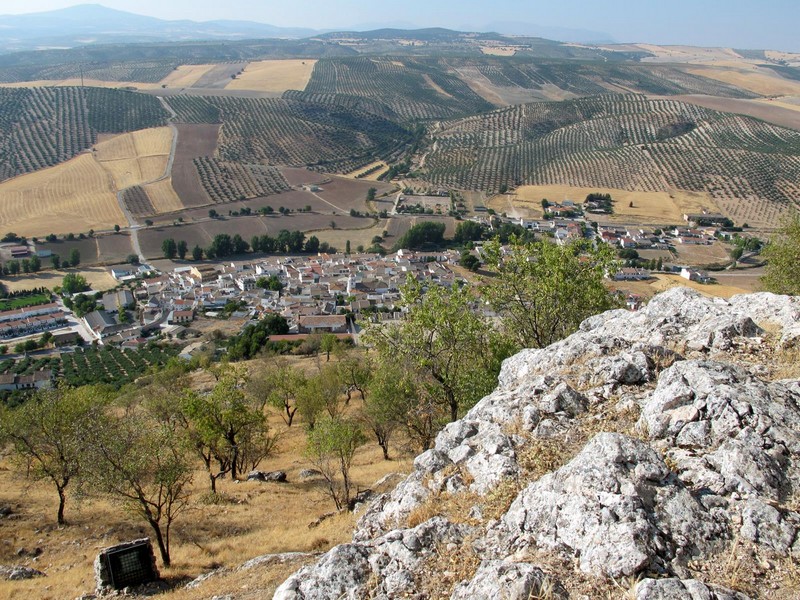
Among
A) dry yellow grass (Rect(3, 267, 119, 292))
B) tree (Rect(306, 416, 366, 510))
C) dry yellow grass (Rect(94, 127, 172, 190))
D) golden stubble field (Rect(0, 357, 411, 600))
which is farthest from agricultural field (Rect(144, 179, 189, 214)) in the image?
tree (Rect(306, 416, 366, 510))

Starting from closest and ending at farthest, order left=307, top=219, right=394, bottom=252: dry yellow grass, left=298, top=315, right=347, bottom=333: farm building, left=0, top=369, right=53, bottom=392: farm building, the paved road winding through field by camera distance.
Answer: left=0, top=369, right=53, bottom=392: farm building
left=298, top=315, right=347, bottom=333: farm building
the paved road winding through field
left=307, top=219, right=394, bottom=252: dry yellow grass

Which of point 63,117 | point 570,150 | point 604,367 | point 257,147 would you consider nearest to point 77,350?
point 604,367

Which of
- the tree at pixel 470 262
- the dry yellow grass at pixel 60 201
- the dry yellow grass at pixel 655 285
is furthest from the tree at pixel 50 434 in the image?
the dry yellow grass at pixel 60 201

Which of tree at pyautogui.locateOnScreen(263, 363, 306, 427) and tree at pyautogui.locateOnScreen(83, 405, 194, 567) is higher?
tree at pyautogui.locateOnScreen(83, 405, 194, 567)

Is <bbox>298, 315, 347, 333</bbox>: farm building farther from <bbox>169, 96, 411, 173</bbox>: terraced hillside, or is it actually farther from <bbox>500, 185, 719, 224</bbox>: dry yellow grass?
<bbox>169, 96, 411, 173</bbox>: terraced hillside

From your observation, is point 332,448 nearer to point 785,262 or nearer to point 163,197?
point 785,262

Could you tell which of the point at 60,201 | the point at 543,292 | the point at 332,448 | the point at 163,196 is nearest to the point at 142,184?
the point at 163,196
